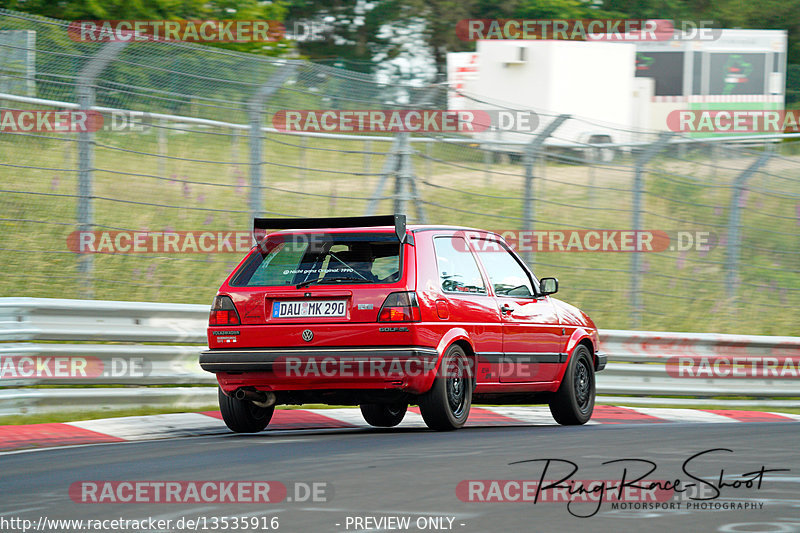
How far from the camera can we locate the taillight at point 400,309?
8609 millimetres

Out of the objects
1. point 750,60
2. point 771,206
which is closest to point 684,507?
point 771,206

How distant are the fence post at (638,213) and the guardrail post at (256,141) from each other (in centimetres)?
462

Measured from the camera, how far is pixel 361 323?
863 cm

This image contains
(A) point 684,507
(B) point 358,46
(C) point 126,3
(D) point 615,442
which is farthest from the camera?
(B) point 358,46

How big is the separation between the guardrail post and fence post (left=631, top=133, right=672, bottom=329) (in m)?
4.62

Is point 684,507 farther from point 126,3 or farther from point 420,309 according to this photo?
point 126,3

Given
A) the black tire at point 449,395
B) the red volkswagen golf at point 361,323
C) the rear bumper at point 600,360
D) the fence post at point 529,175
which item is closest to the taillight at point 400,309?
the red volkswagen golf at point 361,323

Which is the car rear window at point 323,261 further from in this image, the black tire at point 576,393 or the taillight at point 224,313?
the black tire at point 576,393

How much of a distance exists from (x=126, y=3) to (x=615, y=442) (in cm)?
2112

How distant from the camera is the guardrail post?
11586 millimetres


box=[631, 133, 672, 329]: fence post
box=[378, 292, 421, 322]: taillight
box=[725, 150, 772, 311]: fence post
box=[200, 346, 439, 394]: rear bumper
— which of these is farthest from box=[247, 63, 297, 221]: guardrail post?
box=[725, 150, 772, 311]: fence post

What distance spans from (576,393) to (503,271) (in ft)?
4.26

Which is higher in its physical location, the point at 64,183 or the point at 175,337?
the point at 64,183

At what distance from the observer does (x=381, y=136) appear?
13.3 meters
